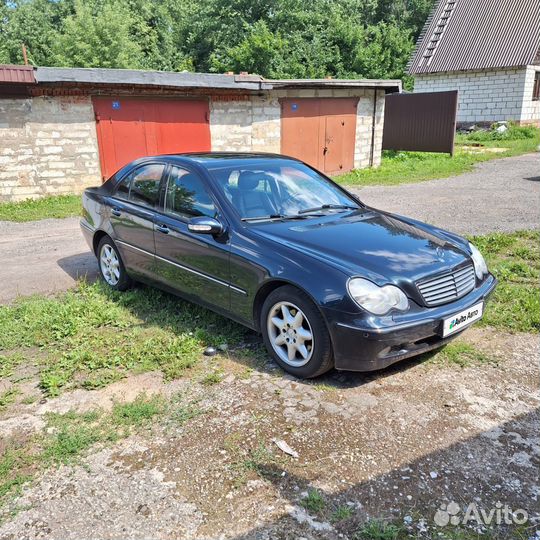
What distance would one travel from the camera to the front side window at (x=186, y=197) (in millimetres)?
4590

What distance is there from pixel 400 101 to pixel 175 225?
17.8 meters

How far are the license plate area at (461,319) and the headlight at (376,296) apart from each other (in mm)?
358

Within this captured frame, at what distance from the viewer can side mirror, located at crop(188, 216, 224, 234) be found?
421cm

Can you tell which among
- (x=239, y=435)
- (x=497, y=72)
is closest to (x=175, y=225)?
(x=239, y=435)

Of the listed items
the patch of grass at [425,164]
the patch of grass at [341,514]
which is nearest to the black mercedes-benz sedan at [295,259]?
the patch of grass at [341,514]

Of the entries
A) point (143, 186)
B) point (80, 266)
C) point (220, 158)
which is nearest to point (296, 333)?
point (220, 158)

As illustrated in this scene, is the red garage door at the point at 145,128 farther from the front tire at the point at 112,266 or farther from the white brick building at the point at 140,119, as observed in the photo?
the front tire at the point at 112,266

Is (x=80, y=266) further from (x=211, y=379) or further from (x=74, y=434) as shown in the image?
(x=74, y=434)

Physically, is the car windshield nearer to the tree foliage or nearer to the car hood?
the car hood

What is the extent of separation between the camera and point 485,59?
2662cm

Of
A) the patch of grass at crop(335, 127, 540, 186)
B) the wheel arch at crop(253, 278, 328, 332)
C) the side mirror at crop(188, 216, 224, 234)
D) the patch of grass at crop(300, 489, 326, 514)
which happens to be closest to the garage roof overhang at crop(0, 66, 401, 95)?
the patch of grass at crop(335, 127, 540, 186)

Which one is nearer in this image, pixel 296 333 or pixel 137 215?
pixel 296 333

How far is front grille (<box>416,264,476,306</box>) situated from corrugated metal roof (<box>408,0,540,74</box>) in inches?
1006

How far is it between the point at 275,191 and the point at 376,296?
64.7 inches
